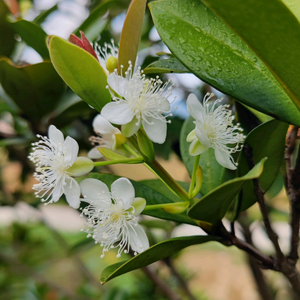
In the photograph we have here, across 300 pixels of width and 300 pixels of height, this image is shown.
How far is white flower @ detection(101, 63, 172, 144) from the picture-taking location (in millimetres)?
422

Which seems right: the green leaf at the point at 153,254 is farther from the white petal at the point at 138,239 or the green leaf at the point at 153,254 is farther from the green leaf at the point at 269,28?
the green leaf at the point at 269,28

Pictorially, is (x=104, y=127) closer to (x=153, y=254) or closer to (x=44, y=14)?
(x=153, y=254)

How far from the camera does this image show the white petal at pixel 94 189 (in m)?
0.46

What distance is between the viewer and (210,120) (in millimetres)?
500

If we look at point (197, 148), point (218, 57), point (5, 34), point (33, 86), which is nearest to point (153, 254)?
point (197, 148)

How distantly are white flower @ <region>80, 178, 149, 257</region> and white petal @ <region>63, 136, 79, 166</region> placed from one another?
0.04 meters

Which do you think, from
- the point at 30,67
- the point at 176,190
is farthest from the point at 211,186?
the point at 30,67

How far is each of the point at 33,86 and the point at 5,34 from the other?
27 centimetres

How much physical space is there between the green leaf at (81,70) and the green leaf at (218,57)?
0.11m

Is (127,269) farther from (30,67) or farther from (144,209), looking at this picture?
(30,67)

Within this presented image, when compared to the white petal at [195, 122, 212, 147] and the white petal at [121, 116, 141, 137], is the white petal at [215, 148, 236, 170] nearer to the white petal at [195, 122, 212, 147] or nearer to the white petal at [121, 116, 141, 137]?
the white petal at [195, 122, 212, 147]

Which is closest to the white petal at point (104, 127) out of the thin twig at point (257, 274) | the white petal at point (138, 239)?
the white petal at point (138, 239)

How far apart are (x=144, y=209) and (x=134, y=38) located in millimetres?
250

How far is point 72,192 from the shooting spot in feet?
1.51
